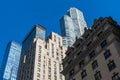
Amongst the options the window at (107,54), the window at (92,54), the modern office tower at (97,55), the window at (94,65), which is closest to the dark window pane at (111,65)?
the modern office tower at (97,55)

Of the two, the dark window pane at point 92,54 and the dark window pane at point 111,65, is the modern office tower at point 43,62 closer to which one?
the dark window pane at point 92,54

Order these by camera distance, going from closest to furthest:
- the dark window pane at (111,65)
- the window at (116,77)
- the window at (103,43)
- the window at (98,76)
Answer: the window at (116,77) → the dark window pane at (111,65) → the window at (98,76) → the window at (103,43)

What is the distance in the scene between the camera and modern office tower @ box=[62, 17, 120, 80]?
1649 inches

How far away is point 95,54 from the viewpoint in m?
47.7

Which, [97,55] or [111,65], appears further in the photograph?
[97,55]

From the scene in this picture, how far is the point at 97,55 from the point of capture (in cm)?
4681

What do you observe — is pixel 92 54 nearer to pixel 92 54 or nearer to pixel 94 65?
pixel 92 54

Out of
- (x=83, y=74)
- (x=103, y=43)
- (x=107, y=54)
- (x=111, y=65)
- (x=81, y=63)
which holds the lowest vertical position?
(x=111, y=65)

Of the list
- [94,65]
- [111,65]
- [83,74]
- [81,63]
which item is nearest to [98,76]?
[111,65]

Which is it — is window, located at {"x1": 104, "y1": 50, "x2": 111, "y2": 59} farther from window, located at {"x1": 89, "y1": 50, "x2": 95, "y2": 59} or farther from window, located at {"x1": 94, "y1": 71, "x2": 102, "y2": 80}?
window, located at {"x1": 89, "y1": 50, "x2": 95, "y2": 59}

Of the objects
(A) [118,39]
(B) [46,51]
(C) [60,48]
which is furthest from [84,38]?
(C) [60,48]

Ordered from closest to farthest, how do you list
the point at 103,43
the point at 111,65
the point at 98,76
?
the point at 111,65, the point at 98,76, the point at 103,43

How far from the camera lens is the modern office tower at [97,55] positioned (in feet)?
137

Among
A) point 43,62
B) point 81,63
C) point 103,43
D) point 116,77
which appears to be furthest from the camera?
point 43,62
